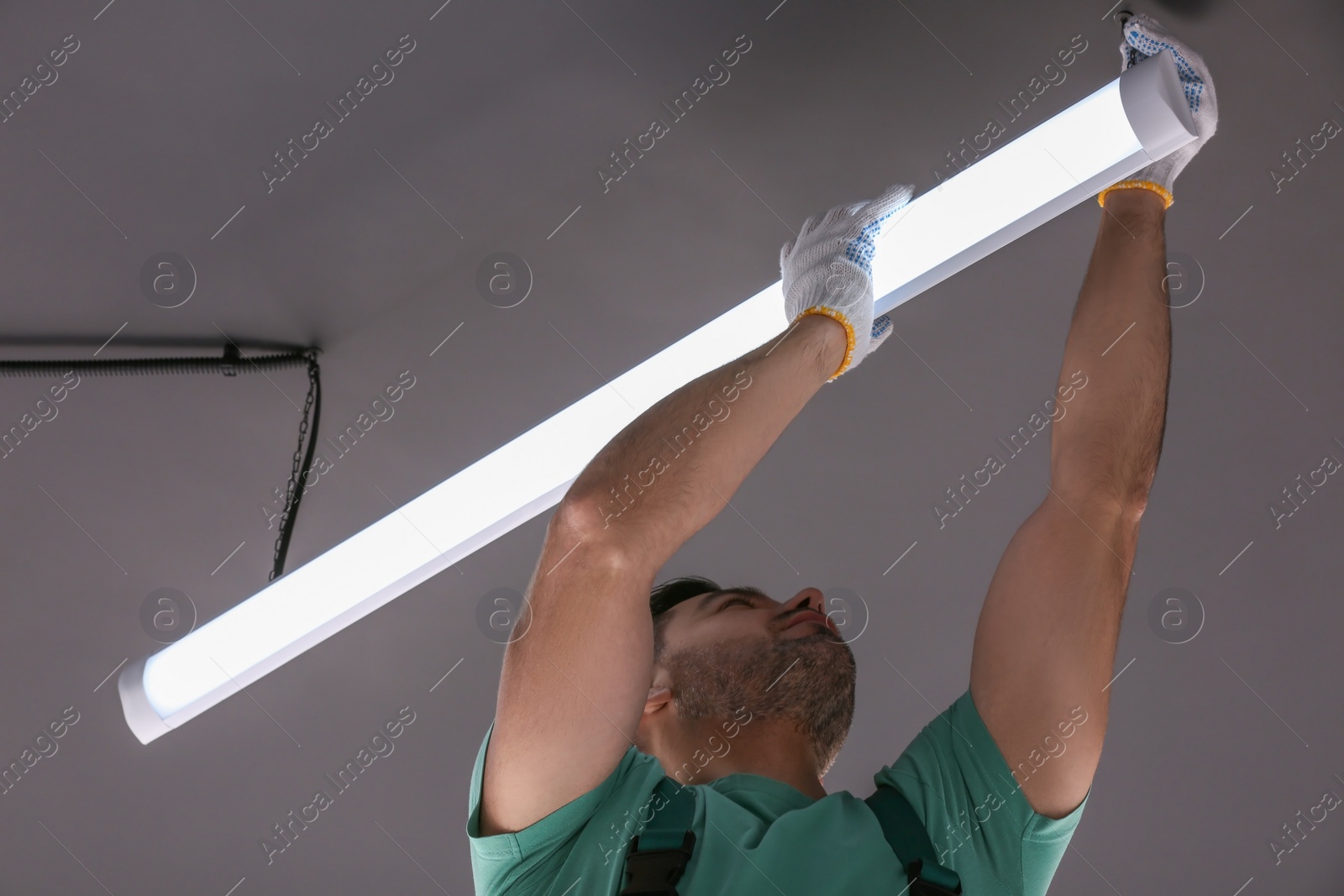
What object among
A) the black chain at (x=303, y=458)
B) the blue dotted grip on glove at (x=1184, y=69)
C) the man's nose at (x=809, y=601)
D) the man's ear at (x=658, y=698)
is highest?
the black chain at (x=303, y=458)

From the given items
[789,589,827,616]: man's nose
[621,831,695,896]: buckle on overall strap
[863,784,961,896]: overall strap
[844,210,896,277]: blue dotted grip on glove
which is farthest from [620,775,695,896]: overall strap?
[844,210,896,277]: blue dotted grip on glove

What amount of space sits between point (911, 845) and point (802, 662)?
0.37m

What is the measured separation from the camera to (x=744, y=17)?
179 centimetres

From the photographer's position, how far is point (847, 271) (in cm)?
134

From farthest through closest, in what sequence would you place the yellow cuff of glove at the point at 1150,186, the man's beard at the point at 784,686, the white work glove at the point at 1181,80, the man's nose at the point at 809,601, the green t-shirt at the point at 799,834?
the man's nose at the point at 809,601 < the man's beard at the point at 784,686 < the yellow cuff of glove at the point at 1150,186 < the white work glove at the point at 1181,80 < the green t-shirt at the point at 799,834

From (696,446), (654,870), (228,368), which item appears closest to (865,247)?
(696,446)

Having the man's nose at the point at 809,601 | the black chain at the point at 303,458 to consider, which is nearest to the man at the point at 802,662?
the man's nose at the point at 809,601

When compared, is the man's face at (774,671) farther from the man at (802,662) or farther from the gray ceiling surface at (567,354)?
the gray ceiling surface at (567,354)

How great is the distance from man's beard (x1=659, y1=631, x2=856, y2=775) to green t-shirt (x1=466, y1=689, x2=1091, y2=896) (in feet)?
0.44

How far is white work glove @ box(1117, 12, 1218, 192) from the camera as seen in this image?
1.44 meters

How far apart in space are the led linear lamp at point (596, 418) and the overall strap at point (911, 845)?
59 cm

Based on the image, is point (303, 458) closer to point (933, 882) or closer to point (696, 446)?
point (696, 446)

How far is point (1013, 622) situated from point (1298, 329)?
1.00 meters

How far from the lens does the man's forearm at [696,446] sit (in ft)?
4.16
